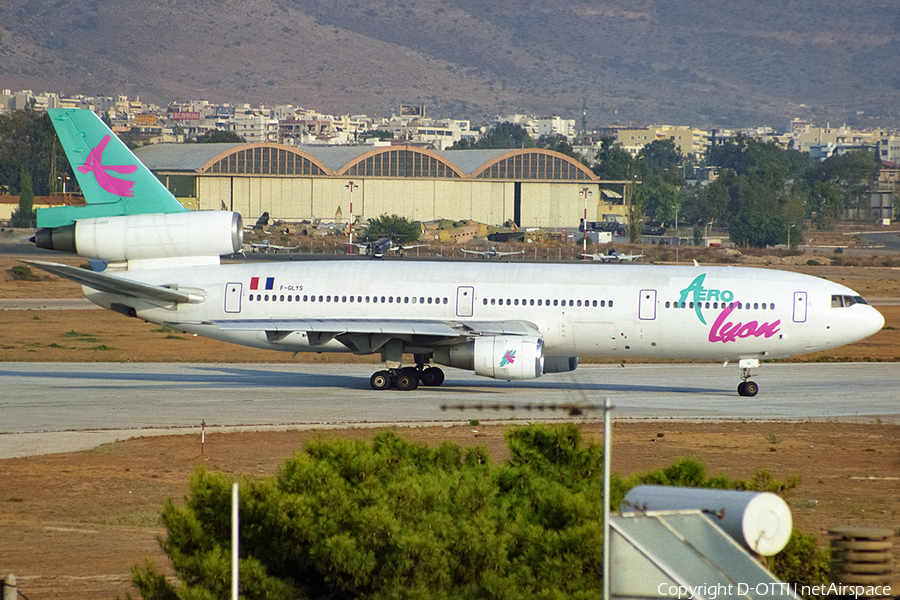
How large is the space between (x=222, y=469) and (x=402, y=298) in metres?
13.2

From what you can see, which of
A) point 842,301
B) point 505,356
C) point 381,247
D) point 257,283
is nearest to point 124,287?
point 257,283

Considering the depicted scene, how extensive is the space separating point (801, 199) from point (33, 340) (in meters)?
144

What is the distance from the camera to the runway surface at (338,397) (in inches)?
1131

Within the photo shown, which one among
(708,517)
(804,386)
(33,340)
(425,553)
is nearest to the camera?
(708,517)

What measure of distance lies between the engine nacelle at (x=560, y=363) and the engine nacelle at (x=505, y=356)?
10.2 ft

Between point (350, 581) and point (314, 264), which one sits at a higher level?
point (314, 264)

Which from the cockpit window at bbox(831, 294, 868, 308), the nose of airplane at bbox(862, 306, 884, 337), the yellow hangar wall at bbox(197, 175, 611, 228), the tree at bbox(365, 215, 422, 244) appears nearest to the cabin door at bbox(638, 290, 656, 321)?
the cockpit window at bbox(831, 294, 868, 308)

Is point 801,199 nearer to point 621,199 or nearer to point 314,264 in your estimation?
point 621,199

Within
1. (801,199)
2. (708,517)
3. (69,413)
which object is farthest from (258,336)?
(801,199)

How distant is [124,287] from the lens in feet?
110

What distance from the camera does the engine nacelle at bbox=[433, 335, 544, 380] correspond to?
105ft

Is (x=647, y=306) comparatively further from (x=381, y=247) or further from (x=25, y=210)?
(x=25, y=210)

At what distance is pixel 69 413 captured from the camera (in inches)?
1179

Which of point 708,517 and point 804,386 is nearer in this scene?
point 708,517
